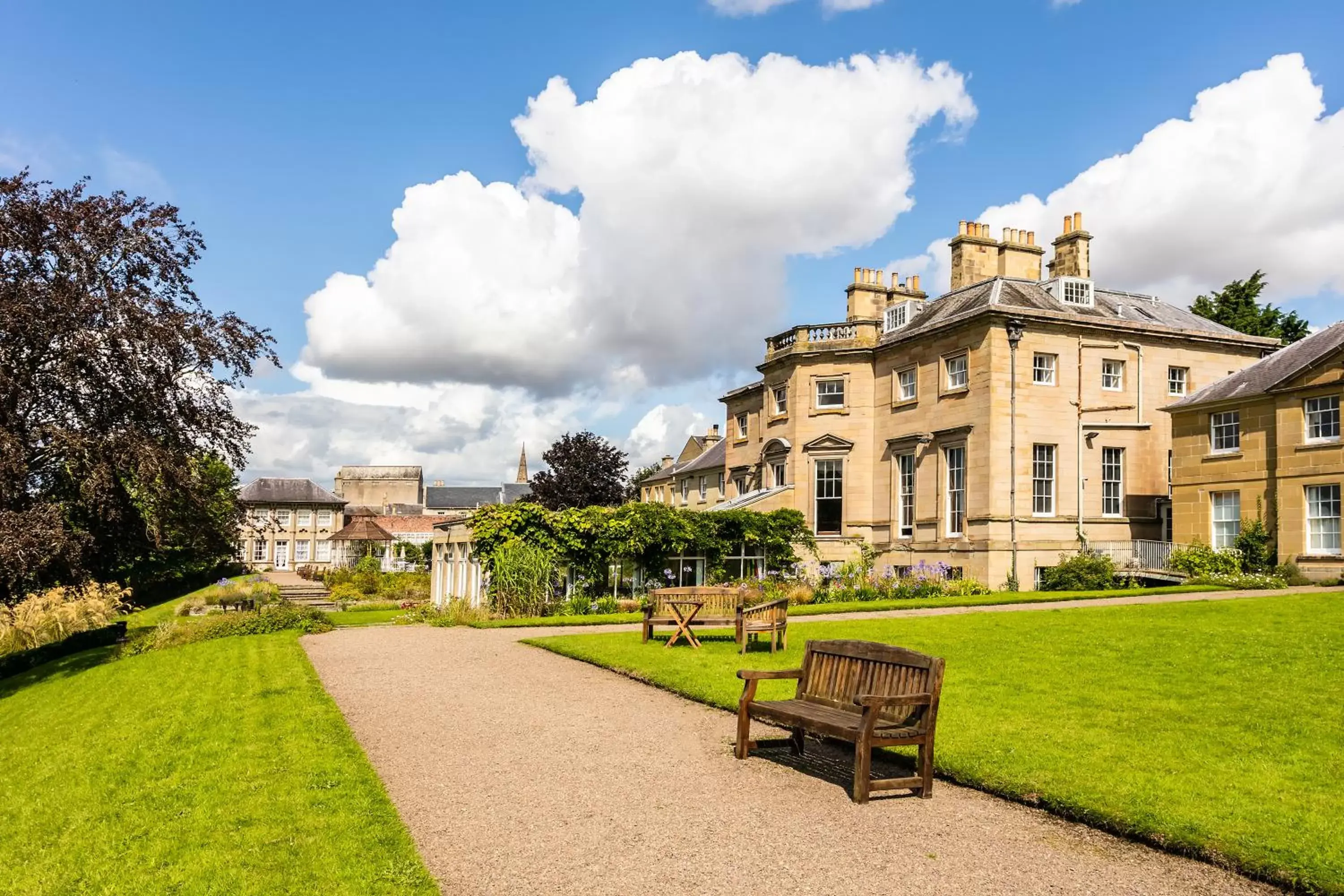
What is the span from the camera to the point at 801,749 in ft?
26.8

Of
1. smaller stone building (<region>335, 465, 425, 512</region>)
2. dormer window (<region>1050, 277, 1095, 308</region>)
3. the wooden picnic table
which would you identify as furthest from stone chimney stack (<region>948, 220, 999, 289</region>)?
smaller stone building (<region>335, 465, 425, 512</region>)

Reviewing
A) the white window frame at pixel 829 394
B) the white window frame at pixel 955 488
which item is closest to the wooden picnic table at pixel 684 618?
the white window frame at pixel 955 488

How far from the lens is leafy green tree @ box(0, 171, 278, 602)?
17109 mm

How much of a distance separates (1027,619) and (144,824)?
1415 centimetres

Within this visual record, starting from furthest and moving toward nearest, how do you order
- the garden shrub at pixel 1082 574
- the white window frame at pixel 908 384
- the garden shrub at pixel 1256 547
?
the white window frame at pixel 908 384 → the garden shrub at pixel 1082 574 → the garden shrub at pixel 1256 547

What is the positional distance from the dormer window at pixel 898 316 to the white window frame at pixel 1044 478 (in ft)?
23.8

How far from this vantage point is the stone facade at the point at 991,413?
1083 inches

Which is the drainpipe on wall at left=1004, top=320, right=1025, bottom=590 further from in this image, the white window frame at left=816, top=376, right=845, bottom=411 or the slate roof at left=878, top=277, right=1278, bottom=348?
the white window frame at left=816, top=376, right=845, bottom=411

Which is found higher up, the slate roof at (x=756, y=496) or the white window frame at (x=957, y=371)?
the white window frame at (x=957, y=371)

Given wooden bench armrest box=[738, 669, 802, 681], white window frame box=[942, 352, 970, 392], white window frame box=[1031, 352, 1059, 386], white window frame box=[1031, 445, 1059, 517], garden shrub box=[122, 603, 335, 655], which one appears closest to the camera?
wooden bench armrest box=[738, 669, 802, 681]

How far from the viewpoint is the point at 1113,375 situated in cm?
2905

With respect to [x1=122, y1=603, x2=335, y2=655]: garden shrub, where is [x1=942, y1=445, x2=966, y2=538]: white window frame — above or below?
above

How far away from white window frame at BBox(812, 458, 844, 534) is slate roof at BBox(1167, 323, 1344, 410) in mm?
10022

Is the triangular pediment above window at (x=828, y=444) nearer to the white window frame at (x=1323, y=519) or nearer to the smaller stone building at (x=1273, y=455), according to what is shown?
the smaller stone building at (x=1273, y=455)
